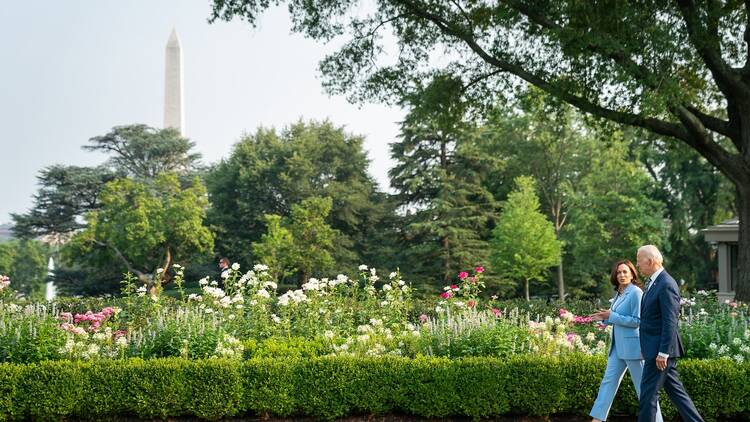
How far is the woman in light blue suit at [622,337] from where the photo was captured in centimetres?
658

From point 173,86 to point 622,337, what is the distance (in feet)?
139

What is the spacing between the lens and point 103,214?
36.5 m

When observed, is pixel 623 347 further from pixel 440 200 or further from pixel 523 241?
pixel 440 200

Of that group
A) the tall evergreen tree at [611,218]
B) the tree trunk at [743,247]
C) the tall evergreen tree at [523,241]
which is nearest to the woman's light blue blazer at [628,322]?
the tree trunk at [743,247]

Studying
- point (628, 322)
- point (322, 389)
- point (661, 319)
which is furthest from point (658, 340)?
point (322, 389)

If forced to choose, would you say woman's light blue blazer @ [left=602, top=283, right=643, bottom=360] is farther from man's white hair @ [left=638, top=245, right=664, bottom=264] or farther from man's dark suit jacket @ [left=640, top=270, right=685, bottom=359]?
man's white hair @ [left=638, top=245, right=664, bottom=264]

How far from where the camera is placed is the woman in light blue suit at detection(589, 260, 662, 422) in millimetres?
6582

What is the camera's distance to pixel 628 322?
21.5ft

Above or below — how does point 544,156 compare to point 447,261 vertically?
above

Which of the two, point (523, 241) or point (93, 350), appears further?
point (523, 241)

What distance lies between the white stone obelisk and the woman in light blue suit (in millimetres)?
41693

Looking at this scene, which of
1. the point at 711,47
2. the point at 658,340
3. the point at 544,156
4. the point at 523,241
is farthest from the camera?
the point at 544,156

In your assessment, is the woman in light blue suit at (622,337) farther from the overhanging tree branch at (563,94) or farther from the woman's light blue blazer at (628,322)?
the overhanging tree branch at (563,94)

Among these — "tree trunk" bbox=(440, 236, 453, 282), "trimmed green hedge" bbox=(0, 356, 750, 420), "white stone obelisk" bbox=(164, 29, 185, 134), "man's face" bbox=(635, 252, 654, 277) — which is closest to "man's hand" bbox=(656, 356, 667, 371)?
"man's face" bbox=(635, 252, 654, 277)
